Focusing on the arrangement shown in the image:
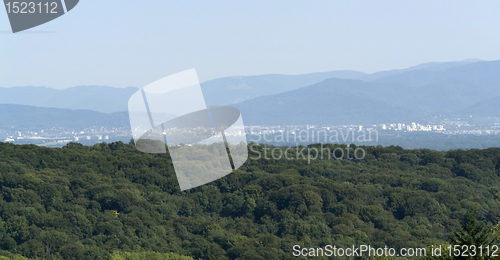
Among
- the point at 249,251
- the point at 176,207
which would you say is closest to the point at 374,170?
the point at 176,207

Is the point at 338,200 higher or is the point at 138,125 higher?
the point at 138,125

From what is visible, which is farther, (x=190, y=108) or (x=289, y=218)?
(x=289, y=218)

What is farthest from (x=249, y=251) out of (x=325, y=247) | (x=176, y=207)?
(x=176, y=207)

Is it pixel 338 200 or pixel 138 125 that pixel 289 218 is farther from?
pixel 138 125

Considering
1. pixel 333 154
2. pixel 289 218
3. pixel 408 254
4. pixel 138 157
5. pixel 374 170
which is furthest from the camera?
pixel 333 154

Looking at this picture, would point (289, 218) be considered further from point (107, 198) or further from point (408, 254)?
point (107, 198)

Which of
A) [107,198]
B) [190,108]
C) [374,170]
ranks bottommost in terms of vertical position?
[374,170]

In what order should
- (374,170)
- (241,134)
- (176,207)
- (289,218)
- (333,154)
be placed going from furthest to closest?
(333,154), (374,170), (176,207), (289,218), (241,134)
